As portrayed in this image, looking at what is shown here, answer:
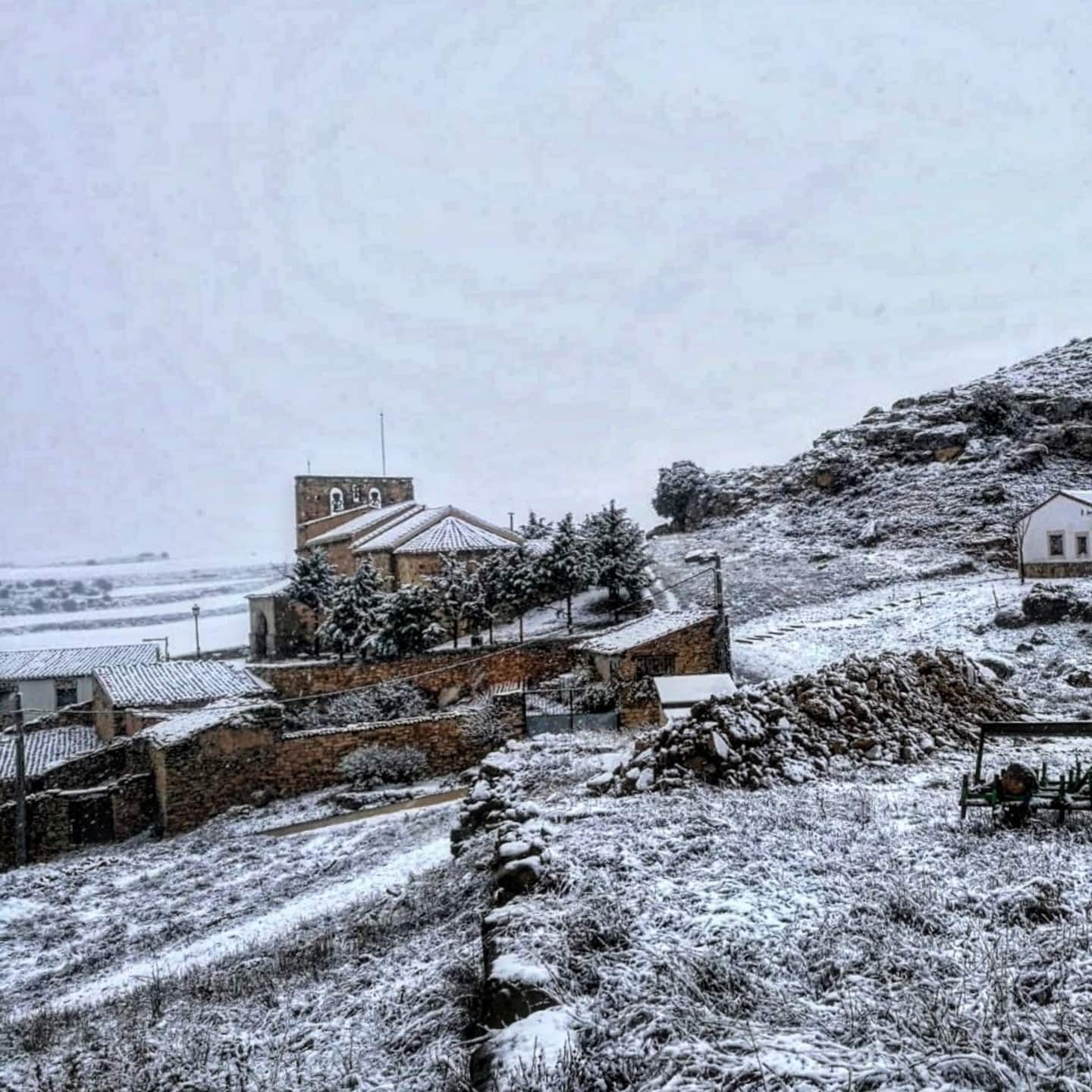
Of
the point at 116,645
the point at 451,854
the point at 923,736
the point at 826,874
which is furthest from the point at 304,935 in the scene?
the point at 116,645

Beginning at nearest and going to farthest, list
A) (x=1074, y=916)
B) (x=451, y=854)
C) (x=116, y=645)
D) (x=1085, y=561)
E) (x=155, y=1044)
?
(x=1074, y=916), (x=155, y=1044), (x=451, y=854), (x=1085, y=561), (x=116, y=645)

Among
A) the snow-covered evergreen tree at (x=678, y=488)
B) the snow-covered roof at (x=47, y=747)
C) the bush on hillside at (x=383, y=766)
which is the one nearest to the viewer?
the snow-covered roof at (x=47, y=747)

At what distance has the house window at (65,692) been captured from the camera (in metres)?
31.6

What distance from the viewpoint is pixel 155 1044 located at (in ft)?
16.4

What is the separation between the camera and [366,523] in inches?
1483

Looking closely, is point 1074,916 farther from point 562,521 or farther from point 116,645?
point 116,645

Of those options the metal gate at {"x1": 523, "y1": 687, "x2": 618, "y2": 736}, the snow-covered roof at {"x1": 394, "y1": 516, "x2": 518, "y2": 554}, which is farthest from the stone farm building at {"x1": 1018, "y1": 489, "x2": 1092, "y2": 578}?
the snow-covered roof at {"x1": 394, "y1": 516, "x2": 518, "y2": 554}

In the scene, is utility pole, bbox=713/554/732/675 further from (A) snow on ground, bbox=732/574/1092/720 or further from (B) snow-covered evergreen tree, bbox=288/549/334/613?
(B) snow-covered evergreen tree, bbox=288/549/334/613

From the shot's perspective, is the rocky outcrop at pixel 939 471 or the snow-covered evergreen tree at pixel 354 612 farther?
the rocky outcrop at pixel 939 471

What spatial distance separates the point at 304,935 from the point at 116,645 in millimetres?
32053

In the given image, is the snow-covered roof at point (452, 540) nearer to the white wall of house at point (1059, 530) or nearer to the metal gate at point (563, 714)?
the metal gate at point (563, 714)

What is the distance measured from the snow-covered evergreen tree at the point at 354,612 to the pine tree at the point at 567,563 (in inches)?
237

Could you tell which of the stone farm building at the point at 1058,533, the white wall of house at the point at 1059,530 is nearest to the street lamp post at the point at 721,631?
the stone farm building at the point at 1058,533

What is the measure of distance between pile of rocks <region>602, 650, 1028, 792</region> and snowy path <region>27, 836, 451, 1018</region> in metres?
2.58
